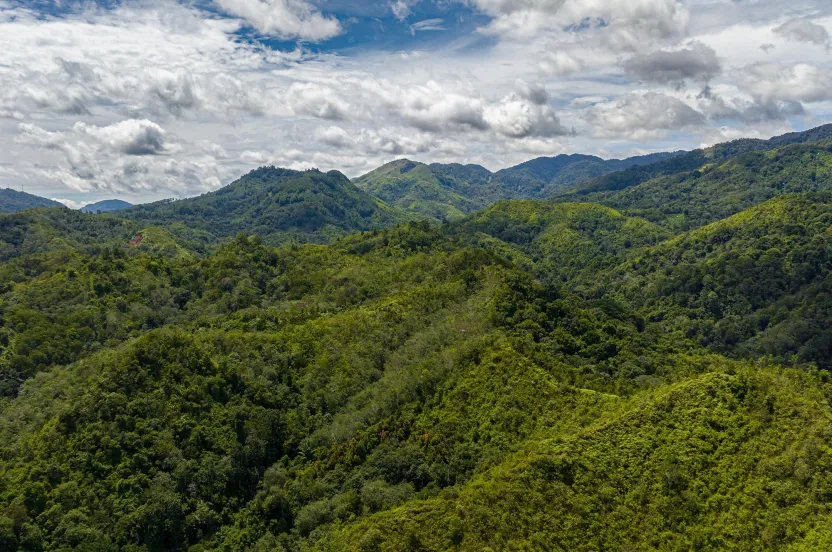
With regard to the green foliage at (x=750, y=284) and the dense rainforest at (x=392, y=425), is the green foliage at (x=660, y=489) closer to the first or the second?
the dense rainforest at (x=392, y=425)

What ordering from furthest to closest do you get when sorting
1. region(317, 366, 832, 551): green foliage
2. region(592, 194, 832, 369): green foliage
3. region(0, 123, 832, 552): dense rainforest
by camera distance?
1. region(592, 194, 832, 369): green foliage
2. region(0, 123, 832, 552): dense rainforest
3. region(317, 366, 832, 551): green foliage

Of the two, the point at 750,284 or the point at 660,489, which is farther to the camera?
the point at 750,284

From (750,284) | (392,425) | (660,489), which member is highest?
(750,284)

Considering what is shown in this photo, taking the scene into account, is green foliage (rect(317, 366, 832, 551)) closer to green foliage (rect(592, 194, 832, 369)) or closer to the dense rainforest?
the dense rainforest

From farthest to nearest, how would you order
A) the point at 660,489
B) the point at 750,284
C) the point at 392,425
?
the point at 750,284
the point at 392,425
the point at 660,489

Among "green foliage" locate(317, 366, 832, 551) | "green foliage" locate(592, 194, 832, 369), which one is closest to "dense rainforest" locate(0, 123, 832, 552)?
"green foliage" locate(317, 366, 832, 551)

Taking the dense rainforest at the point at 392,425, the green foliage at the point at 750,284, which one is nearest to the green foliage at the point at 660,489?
the dense rainforest at the point at 392,425

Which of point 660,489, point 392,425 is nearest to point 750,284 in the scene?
point 392,425

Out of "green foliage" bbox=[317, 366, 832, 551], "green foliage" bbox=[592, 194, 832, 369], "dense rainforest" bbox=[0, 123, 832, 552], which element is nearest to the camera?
"green foliage" bbox=[317, 366, 832, 551]

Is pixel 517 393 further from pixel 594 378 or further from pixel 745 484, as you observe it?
pixel 745 484

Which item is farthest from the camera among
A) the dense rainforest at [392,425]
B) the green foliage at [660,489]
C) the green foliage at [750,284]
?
the green foliage at [750,284]

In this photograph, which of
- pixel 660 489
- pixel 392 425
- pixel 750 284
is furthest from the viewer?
pixel 750 284

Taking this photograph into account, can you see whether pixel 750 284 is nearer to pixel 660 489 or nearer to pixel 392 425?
pixel 392 425
